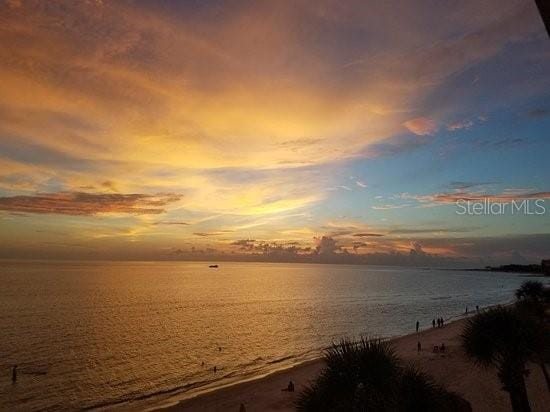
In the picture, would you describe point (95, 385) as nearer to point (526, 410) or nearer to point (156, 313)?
point (526, 410)

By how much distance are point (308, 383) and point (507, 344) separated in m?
25.3

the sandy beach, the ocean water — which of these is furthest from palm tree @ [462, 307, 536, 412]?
the ocean water

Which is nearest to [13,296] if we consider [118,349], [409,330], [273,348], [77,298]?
[77,298]

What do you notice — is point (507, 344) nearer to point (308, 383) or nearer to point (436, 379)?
point (436, 379)

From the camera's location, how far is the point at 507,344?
20391 mm

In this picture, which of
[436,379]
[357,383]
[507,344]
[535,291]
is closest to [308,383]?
[436,379]

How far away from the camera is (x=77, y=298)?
398ft

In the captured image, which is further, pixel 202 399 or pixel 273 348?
pixel 273 348

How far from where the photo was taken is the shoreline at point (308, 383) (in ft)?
114

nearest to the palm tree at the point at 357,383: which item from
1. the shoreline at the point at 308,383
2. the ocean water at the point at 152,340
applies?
the shoreline at the point at 308,383

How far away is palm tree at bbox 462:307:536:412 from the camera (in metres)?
20.3

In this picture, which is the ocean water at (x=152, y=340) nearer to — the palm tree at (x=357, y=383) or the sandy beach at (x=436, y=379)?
the sandy beach at (x=436, y=379)

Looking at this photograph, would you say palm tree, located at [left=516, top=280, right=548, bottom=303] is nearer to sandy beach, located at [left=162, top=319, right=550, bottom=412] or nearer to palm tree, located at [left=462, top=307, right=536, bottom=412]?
sandy beach, located at [left=162, top=319, right=550, bottom=412]

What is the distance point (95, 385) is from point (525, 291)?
5255 cm
